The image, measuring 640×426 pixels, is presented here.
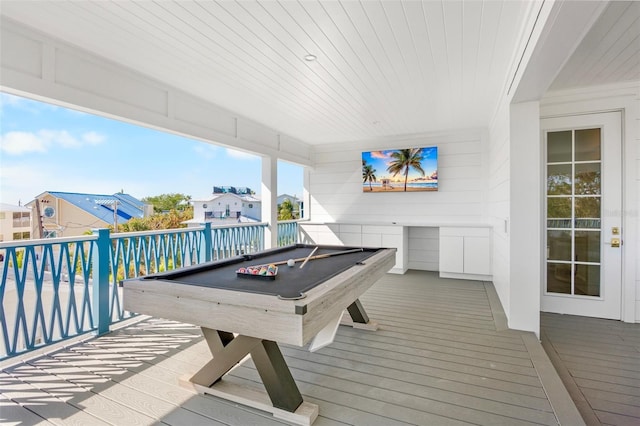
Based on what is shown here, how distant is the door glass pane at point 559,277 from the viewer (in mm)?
Answer: 3578

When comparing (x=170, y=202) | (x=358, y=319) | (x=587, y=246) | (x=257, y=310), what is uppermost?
(x=170, y=202)

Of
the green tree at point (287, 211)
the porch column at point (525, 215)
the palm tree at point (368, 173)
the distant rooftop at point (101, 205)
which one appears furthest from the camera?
the green tree at point (287, 211)

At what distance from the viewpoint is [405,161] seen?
5977 millimetres

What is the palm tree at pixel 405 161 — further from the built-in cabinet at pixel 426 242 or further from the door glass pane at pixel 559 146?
the door glass pane at pixel 559 146

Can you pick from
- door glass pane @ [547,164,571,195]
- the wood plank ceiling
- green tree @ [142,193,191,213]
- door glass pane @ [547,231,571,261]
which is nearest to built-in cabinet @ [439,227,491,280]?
door glass pane @ [547,231,571,261]

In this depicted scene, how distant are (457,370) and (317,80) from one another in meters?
3.00

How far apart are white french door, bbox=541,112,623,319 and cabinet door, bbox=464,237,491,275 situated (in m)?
1.26

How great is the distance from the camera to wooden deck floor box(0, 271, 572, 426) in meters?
1.81

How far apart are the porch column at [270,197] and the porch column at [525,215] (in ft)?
11.8

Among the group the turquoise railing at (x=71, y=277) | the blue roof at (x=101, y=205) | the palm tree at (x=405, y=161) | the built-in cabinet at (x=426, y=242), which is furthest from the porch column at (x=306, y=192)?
the blue roof at (x=101, y=205)

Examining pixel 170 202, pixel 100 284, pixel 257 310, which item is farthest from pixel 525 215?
pixel 170 202

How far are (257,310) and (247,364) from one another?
47.2 inches

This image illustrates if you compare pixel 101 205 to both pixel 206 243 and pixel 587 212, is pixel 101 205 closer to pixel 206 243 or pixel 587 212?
pixel 206 243

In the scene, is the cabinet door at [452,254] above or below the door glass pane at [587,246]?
below
